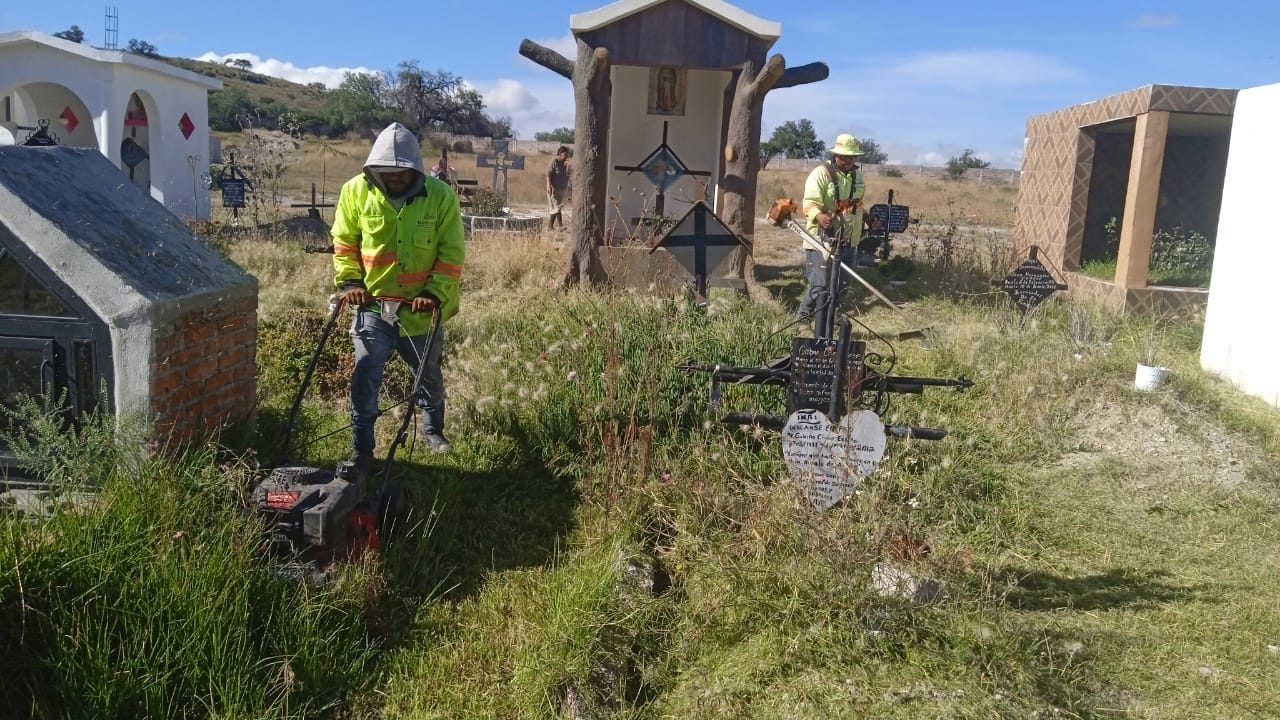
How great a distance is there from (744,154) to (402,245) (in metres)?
6.34

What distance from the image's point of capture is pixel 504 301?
9914mm

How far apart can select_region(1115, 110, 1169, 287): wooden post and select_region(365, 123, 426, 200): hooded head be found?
25.7 ft

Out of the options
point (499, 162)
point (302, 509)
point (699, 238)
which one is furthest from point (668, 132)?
point (499, 162)

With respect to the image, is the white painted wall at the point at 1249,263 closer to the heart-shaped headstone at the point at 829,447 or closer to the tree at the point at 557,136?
the heart-shaped headstone at the point at 829,447

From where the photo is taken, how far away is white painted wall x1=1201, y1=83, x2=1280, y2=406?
26.2 feet

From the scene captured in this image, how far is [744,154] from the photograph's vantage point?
10688 millimetres

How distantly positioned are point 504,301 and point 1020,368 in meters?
4.92

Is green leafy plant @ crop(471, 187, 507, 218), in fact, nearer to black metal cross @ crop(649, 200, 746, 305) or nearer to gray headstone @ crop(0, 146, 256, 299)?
Result: black metal cross @ crop(649, 200, 746, 305)

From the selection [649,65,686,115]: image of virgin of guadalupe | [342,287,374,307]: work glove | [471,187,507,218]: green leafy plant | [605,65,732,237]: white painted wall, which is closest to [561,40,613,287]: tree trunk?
[605,65,732,237]: white painted wall

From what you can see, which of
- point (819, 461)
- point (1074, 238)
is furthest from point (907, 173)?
point (819, 461)

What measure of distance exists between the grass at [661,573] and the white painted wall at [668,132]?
290 inches

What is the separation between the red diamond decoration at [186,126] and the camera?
63.2 ft

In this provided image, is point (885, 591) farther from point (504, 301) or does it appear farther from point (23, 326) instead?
point (504, 301)

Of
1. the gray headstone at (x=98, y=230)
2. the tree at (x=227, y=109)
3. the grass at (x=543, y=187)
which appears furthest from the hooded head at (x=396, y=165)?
the tree at (x=227, y=109)
